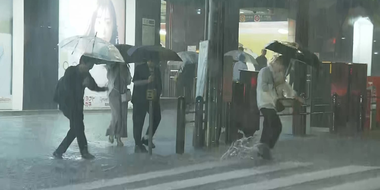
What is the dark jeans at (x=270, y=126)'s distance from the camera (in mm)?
7953

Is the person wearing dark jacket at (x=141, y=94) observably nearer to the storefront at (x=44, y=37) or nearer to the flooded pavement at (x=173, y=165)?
the flooded pavement at (x=173, y=165)

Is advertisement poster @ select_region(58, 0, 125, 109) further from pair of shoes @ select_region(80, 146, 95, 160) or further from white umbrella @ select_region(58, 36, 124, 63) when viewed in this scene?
pair of shoes @ select_region(80, 146, 95, 160)

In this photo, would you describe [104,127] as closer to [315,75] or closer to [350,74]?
[315,75]

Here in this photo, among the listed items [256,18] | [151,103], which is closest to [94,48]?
[151,103]

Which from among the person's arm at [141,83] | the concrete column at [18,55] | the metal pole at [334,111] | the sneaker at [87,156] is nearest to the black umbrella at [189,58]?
the metal pole at [334,111]

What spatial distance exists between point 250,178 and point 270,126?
1355mm

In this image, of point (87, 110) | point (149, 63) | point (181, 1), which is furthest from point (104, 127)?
point (181, 1)

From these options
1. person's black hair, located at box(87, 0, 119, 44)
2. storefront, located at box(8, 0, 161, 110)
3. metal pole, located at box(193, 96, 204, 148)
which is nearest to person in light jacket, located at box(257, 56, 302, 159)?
metal pole, located at box(193, 96, 204, 148)

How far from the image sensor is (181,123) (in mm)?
8430

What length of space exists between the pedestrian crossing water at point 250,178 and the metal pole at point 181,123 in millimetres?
867

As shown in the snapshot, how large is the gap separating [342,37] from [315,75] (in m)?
7.38

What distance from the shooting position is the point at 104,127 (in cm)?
1215

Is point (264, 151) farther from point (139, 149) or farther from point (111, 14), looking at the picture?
point (111, 14)

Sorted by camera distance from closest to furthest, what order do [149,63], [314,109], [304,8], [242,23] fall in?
[149,63]
[314,109]
[304,8]
[242,23]
